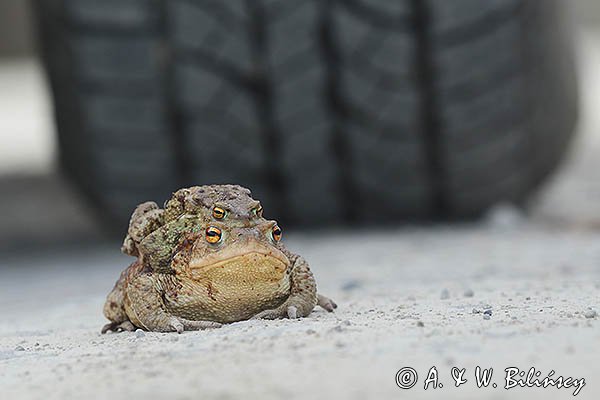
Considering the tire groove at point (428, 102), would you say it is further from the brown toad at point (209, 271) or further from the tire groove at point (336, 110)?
the brown toad at point (209, 271)

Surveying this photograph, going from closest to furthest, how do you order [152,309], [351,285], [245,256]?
1. [245,256]
2. [152,309]
3. [351,285]

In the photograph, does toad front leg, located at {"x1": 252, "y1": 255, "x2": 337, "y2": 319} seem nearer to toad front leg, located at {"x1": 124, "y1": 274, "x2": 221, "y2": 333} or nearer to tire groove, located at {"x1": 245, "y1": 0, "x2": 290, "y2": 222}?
toad front leg, located at {"x1": 124, "y1": 274, "x2": 221, "y2": 333}

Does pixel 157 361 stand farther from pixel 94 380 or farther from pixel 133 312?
pixel 133 312

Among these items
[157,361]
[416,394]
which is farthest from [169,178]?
[416,394]

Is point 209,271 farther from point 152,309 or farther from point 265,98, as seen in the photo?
point 265,98

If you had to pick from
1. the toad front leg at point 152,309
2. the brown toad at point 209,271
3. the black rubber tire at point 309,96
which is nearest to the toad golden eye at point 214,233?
the brown toad at point 209,271

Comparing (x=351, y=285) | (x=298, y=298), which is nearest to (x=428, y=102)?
(x=351, y=285)

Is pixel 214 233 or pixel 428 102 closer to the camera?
pixel 214 233
